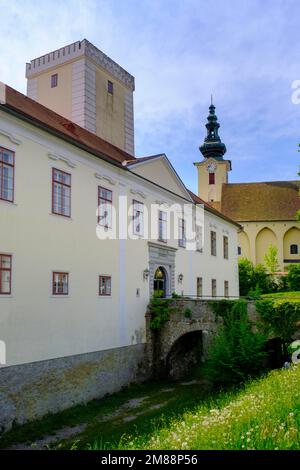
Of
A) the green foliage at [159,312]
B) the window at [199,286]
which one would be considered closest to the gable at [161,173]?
the window at [199,286]

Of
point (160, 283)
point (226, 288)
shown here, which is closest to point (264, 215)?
point (226, 288)

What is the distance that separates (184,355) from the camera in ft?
70.2

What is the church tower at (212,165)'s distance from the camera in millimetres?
57281

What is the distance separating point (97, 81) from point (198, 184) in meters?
35.7

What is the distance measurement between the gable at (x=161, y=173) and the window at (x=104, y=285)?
4.72 metres

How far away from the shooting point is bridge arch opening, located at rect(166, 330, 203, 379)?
19883 millimetres

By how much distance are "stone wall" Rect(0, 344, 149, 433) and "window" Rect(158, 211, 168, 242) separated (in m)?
5.34

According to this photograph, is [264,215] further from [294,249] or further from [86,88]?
[86,88]

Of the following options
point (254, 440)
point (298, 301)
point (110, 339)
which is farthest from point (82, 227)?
point (254, 440)

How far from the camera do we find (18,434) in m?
12.0

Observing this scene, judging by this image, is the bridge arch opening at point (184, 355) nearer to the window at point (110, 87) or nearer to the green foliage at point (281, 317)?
the green foliage at point (281, 317)

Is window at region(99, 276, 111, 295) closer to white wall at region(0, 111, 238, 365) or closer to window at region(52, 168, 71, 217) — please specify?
white wall at region(0, 111, 238, 365)

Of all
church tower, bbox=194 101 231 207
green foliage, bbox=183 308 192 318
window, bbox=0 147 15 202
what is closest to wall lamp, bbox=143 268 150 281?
green foliage, bbox=183 308 192 318

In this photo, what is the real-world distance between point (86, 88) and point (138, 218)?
8.08 m
